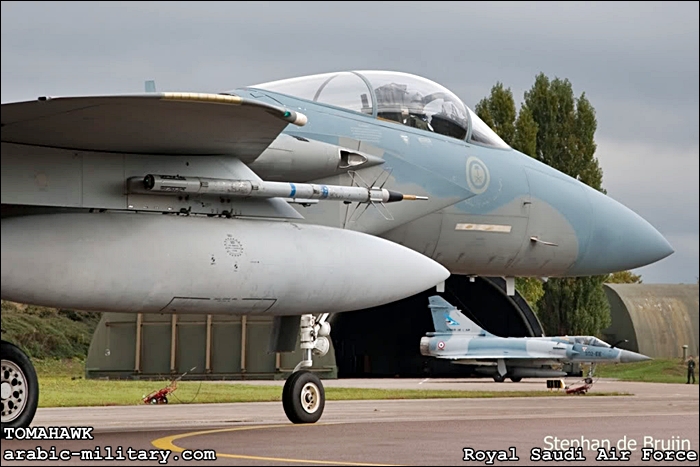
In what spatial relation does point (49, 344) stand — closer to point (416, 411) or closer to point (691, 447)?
point (416, 411)

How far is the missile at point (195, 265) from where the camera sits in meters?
9.80

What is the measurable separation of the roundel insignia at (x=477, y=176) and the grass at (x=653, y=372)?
24543mm

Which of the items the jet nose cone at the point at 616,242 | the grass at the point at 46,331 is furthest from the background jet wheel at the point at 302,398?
the grass at the point at 46,331

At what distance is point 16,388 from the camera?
1014cm

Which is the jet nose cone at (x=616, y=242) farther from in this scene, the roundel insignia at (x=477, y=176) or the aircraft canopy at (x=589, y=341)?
the aircraft canopy at (x=589, y=341)

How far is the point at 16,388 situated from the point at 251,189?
9.39 feet

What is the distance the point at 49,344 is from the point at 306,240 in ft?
94.0

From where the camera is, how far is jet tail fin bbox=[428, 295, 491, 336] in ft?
120

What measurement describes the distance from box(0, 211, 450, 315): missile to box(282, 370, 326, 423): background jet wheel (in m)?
1.13

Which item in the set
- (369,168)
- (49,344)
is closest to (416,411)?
(369,168)

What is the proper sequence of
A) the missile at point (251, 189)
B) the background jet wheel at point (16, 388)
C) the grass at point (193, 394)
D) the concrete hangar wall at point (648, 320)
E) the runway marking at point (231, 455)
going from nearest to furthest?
the runway marking at point (231, 455)
the background jet wheel at point (16, 388)
the missile at point (251, 189)
the grass at point (193, 394)
the concrete hangar wall at point (648, 320)

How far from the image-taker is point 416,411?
17.7 meters

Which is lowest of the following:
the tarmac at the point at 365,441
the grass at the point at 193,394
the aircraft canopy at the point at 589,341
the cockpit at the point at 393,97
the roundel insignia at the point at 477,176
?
the tarmac at the point at 365,441

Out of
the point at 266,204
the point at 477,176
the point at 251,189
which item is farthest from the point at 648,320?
the point at 251,189
